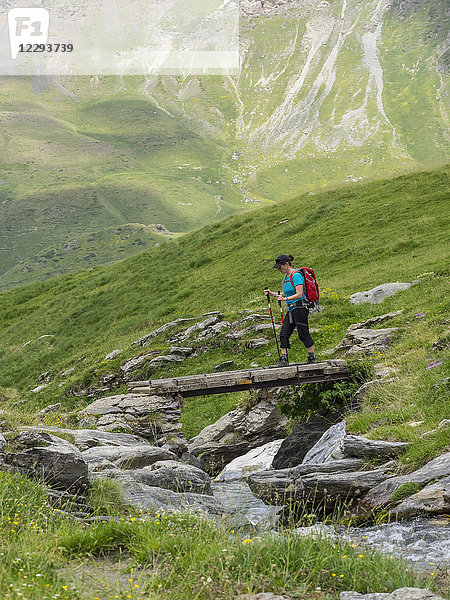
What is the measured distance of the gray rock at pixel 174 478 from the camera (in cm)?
948

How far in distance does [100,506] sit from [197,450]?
7.72 metres

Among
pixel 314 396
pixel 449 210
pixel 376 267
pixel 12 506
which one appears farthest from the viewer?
pixel 449 210

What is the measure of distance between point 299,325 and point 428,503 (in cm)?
888

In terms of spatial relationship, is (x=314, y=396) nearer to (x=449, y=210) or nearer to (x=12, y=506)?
(x=12, y=506)

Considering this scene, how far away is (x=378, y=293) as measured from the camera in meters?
22.7

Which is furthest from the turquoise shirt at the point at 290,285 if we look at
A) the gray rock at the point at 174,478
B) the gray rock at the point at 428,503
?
the gray rock at the point at 428,503

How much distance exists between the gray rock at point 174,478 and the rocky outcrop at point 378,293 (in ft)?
46.7

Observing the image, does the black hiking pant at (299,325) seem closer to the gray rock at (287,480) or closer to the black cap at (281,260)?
the black cap at (281,260)

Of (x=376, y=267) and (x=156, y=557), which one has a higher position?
(x=156, y=557)

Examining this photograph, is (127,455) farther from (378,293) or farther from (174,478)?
(378,293)

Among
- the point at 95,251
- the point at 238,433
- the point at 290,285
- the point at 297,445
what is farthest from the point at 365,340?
the point at 95,251

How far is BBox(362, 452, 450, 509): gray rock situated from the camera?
25.6ft

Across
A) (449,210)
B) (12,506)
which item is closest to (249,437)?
(12,506)

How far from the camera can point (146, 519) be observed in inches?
271
